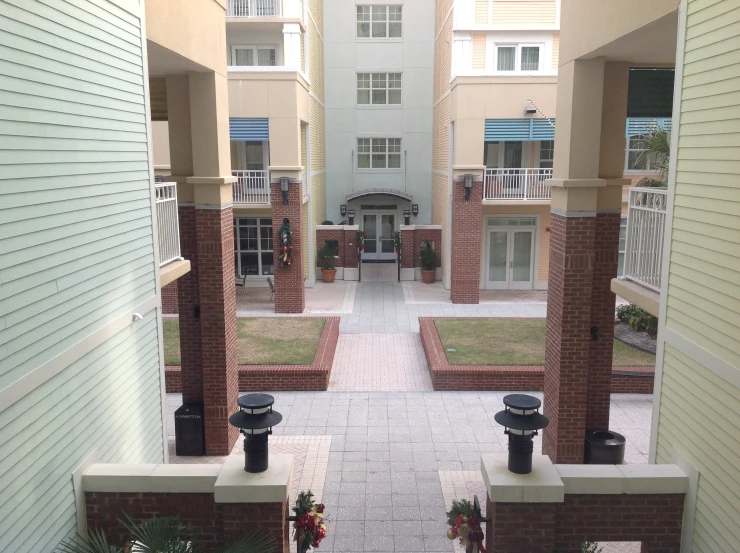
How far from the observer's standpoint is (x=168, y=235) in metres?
8.32

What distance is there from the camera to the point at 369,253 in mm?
29172

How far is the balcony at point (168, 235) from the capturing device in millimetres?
8008

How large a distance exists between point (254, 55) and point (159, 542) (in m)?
20.0

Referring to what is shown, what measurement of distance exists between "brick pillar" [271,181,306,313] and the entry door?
24.2ft

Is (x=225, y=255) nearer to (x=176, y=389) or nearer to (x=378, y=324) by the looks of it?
(x=176, y=389)

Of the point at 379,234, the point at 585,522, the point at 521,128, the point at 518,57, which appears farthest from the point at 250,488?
the point at 379,234

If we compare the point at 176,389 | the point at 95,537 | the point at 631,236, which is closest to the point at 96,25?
the point at 95,537

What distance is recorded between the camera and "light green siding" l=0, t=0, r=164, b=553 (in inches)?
170

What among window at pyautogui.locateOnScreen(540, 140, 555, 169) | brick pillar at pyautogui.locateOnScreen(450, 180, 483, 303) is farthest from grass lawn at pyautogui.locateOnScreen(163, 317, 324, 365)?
window at pyautogui.locateOnScreen(540, 140, 555, 169)

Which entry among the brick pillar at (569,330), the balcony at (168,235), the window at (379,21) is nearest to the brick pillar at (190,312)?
the balcony at (168,235)

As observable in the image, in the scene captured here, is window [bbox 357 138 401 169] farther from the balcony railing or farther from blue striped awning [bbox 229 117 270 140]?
blue striped awning [bbox 229 117 270 140]

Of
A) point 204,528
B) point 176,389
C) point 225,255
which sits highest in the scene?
point 225,255

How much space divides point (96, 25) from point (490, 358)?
10516 mm

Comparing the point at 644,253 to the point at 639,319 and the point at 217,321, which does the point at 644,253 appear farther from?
the point at 639,319
